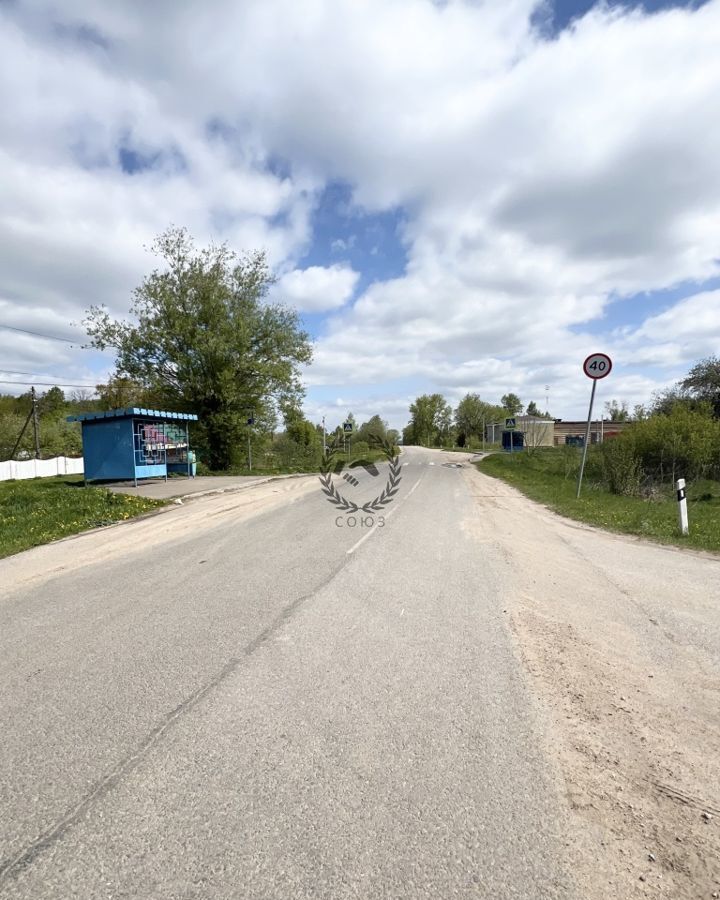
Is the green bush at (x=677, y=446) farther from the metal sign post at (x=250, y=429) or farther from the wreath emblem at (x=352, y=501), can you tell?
the metal sign post at (x=250, y=429)

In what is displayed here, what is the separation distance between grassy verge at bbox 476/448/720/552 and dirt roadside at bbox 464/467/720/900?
2.40 m

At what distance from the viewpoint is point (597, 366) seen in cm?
1343

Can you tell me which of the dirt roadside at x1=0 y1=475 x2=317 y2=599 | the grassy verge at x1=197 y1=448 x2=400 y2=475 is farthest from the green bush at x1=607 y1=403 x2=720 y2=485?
the grassy verge at x1=197 y1=448 x2=400 y2=475

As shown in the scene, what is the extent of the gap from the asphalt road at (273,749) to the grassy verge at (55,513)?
4.46 m

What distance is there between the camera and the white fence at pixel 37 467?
104 ft

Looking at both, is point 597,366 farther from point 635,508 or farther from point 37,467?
point 37,467

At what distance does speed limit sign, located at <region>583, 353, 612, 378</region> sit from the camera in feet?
43.3

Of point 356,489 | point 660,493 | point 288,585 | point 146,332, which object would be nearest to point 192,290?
point 146,332

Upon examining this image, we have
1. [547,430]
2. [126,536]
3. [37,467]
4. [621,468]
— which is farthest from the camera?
[547,430]

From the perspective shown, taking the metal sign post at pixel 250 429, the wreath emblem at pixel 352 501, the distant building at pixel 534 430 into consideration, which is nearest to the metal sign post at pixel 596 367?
the wreath emblem at pixel 352 501

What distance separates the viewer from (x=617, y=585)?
20.4 ft

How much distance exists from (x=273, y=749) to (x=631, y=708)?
2.24 meters

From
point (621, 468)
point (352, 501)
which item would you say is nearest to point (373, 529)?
point (352, 501)

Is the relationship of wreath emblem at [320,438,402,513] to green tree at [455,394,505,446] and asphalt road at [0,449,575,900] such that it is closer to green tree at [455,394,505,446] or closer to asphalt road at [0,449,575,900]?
asphalt road at [0,449,575,900]
